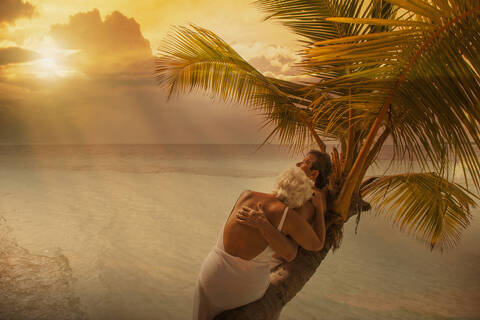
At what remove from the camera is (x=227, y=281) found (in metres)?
1.72

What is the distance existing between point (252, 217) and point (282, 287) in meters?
0.72

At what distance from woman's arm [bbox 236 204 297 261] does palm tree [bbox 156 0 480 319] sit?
46cm

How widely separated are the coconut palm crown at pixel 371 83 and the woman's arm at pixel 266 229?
77cm

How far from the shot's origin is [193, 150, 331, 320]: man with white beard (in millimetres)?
1647

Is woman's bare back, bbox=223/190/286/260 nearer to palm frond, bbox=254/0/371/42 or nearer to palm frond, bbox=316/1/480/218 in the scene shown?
palm frond, bbox=316/1/480/218

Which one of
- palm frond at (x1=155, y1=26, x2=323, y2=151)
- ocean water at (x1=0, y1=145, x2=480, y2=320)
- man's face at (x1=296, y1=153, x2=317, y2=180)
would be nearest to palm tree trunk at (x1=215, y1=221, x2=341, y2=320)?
man's face at (x1=296, y1=153, x2=317, y2=180)

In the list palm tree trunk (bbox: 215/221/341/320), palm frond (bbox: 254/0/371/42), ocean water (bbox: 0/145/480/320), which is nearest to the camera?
palm tree trunk (bbox: 215/221/341/320)

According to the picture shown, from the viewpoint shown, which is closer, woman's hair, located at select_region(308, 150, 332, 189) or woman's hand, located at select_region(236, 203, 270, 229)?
woman's hand, located at select_region(236, 203, 270, 229)

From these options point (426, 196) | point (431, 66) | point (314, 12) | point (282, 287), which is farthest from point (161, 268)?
point (431, 66)

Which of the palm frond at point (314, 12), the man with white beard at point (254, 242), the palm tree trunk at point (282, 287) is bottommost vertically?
the palm tree trunk at point (282, 287)

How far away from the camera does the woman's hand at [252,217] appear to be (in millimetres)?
1601

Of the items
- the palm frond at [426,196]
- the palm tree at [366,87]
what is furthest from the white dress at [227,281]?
the palm frond at [426,196]

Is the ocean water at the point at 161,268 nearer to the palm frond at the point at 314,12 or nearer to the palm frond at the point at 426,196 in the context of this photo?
the palm frond at the point at 426,196

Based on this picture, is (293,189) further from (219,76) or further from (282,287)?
(219,76)
